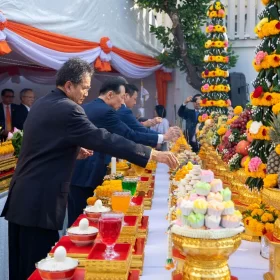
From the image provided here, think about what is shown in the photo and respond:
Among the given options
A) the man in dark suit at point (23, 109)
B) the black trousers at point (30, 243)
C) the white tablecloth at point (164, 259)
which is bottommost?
the black trousers at point (30, 243)

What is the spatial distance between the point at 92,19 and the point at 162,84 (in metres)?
2.60

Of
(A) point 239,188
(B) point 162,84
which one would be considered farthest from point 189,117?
(A) point 239,188

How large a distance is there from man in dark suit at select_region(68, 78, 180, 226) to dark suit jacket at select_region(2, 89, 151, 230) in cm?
95

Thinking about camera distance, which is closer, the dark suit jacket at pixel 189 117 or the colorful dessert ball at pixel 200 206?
the colorful dessert ball at pixel 200 206

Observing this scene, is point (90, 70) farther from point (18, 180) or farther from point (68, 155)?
point (18, 180)

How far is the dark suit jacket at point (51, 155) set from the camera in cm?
176

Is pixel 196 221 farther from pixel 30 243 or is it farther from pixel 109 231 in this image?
pixel 30 243

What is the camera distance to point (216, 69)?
19.5 feet

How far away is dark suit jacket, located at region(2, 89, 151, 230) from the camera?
1758 mm

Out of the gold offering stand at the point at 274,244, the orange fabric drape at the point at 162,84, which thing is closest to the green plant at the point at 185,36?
the orange fabric drape at the point at 162,84

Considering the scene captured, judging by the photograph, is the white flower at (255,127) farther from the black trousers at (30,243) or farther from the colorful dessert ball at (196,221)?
the colorful dessert ball at (196,221)

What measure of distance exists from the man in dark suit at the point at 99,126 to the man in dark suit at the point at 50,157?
0.92 meters

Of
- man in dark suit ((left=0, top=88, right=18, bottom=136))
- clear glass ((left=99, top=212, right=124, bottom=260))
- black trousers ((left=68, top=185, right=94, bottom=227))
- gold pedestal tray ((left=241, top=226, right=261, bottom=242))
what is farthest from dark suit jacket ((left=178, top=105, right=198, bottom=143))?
clear glass ((left=99, top=212, right=124, bottom=260))

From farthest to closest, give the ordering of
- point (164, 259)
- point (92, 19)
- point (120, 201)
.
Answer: point (92, 19) < point (120, 201) < point (164, 259)
